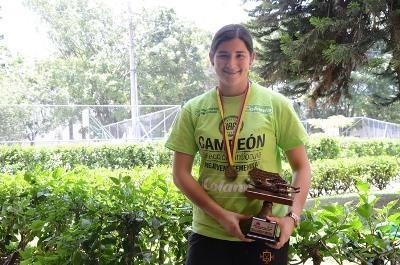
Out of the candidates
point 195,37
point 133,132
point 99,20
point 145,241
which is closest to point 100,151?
point 133,132

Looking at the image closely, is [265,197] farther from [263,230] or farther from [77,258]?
[77,258]

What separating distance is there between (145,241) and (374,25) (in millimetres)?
4051

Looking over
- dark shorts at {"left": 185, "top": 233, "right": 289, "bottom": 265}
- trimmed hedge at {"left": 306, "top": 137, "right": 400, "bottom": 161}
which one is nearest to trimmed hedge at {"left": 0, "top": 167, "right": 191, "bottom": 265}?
dark shorts at {"left": 185, "top": 233, "right": 289, "bottom": 265}

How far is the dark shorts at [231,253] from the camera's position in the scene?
1497 mm

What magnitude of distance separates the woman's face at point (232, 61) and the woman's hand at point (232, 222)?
452mm

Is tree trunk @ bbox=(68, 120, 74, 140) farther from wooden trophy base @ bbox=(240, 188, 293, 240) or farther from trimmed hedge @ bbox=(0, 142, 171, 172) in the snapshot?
wooden trophy base @ bbox=(240, 188, 293, 240)

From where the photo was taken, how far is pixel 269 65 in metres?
6.21

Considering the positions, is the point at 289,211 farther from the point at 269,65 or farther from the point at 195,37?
the point at 195,37

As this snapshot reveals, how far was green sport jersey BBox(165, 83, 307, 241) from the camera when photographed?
153 cm

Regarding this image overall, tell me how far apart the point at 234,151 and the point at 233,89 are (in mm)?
231

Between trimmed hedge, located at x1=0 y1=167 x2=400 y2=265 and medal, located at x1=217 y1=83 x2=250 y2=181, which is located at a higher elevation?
medal, located at x1=217 y1=83 x2=250 y2=181

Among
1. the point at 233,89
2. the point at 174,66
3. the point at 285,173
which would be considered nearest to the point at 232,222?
the point at 233,89

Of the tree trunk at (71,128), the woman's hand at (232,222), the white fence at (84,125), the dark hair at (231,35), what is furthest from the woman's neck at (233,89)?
the tree trunk at (71,128)

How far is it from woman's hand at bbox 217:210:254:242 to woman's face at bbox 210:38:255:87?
45cm
